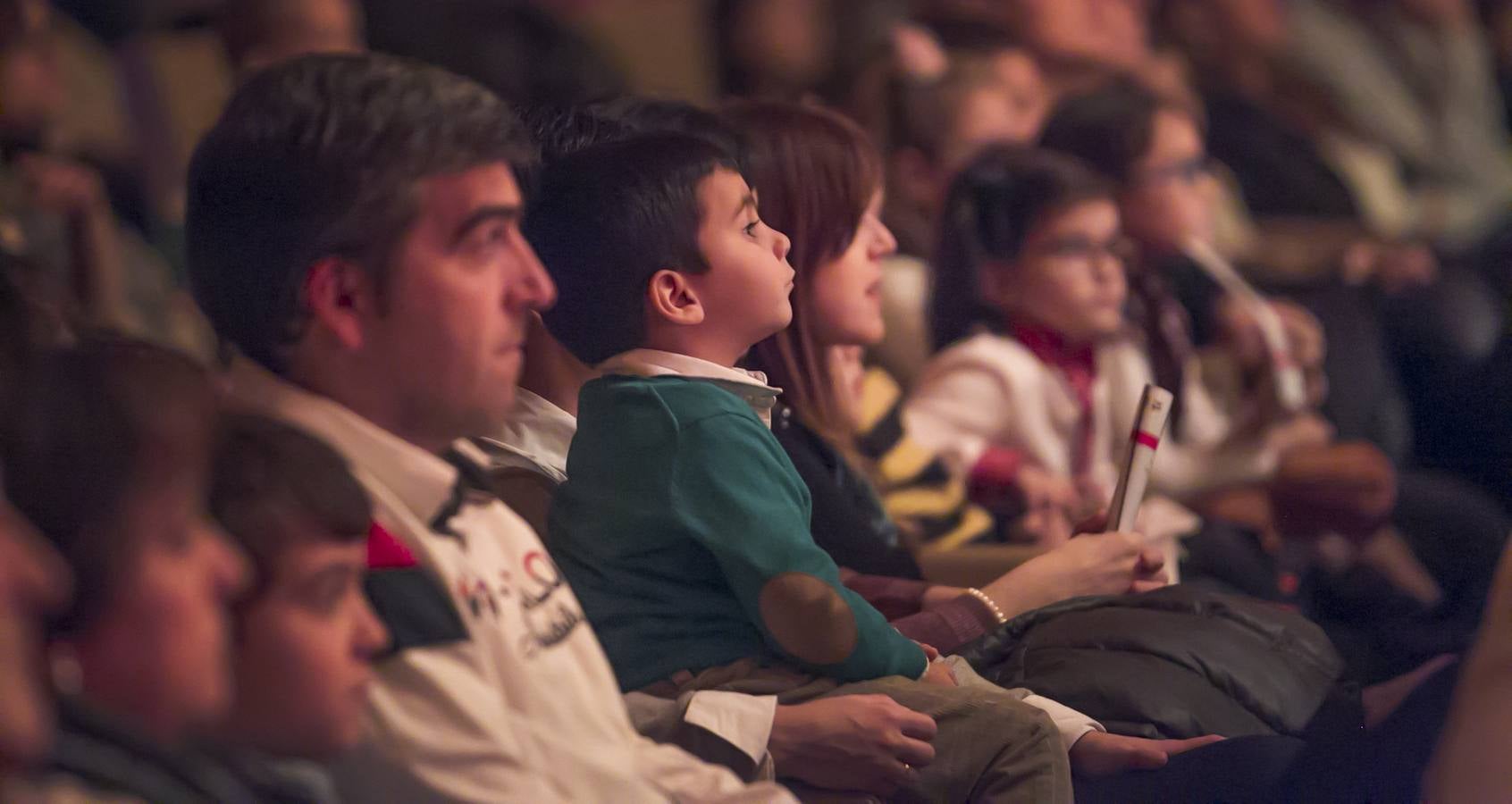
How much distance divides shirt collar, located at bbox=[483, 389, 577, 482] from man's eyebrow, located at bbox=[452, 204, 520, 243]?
0.97ft

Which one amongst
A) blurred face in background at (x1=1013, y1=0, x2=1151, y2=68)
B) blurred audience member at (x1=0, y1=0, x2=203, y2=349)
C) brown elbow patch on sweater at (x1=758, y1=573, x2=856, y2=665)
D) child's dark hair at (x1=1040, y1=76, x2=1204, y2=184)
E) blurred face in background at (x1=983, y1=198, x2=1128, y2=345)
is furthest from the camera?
blurred face in background at (x1=1013, y1=0, x2=1151, y2=68)

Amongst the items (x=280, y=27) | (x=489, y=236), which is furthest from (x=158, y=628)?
(x=280, y=27)

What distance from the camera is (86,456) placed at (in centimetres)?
75

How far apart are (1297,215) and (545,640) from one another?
3.29m

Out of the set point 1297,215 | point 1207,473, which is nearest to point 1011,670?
point 1207,473

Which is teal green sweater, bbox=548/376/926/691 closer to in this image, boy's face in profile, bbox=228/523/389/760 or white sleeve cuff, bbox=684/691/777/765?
white sleeve cuff, bbox=684/691/777/765

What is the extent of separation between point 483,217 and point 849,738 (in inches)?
14.3

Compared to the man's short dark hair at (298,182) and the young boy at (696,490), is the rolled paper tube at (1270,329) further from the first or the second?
the man's short dark hair at (298,182)

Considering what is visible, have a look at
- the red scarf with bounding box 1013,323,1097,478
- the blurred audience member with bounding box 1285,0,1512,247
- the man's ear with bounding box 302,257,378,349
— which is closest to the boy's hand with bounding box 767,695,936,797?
the man's ear with bounding box 302,257,378,349

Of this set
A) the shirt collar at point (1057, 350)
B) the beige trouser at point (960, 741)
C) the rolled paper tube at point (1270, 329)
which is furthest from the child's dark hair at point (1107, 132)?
the beige trouser at point (960, 741)

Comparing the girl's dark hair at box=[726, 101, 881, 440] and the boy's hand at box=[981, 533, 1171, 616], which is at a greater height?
→ the girl's dark hair at box=[726, 101, 881, 440]

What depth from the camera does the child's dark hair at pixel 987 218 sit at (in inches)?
87.3

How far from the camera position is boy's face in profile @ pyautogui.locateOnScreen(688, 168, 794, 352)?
1.07 m

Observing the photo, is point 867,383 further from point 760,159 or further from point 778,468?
point 778,468
